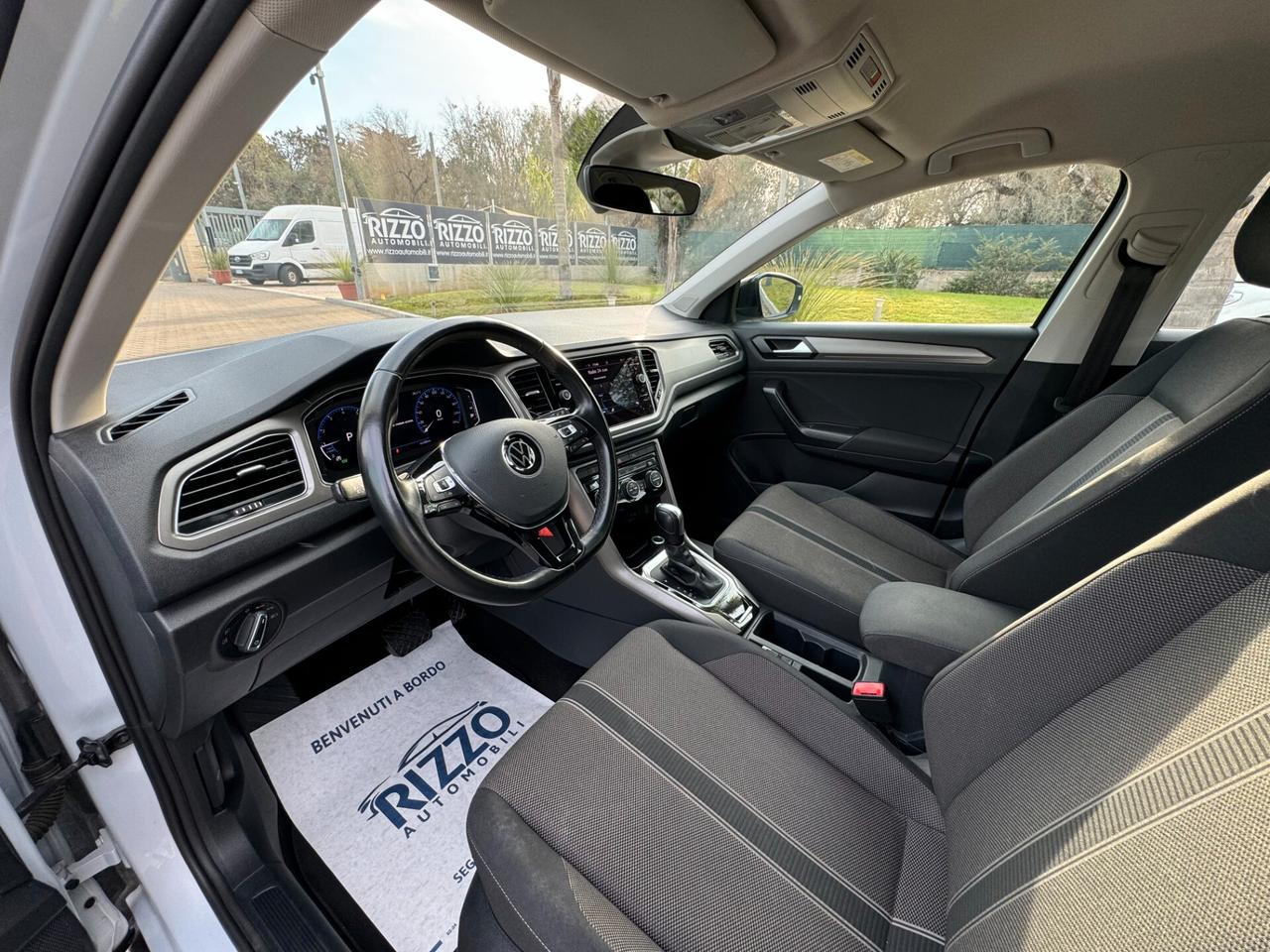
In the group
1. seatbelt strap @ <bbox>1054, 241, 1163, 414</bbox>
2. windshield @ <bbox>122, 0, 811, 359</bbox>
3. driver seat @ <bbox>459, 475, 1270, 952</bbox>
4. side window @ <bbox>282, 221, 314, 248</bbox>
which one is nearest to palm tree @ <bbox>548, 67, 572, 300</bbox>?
windshield @ <bbox>122, 0, 811, 359</bbox>

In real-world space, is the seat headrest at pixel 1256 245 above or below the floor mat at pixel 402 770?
above

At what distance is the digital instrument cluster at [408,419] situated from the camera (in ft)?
3.60

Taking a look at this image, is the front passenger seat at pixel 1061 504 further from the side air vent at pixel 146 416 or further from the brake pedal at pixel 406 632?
the side air vent at pixel 146 416

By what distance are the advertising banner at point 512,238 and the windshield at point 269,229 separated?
0.80m

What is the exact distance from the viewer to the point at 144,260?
2.13 ft

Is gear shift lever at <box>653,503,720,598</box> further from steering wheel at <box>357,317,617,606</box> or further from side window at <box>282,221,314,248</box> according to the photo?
side window at <box>282,221,314,248</box>

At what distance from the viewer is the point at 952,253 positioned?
2188 millimetres

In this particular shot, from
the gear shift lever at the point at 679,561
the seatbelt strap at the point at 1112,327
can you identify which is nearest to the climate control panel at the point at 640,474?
the gear shift lever at the point at 679,561

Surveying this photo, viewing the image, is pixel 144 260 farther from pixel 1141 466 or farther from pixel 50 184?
pixel 1141 466

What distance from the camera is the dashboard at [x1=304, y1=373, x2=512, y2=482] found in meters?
1.10

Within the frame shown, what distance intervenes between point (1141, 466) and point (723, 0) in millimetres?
973

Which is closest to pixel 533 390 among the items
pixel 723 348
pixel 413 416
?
pixel 413 416

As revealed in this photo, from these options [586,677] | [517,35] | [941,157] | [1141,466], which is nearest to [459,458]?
[586,677]

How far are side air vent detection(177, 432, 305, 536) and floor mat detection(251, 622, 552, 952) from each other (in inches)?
34.5
